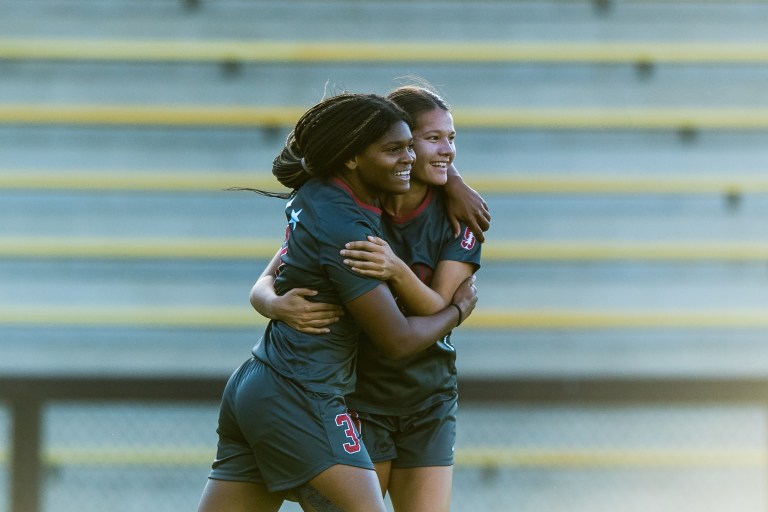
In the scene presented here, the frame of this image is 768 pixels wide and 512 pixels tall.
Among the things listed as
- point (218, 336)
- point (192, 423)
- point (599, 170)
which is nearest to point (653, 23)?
point (599, 170)

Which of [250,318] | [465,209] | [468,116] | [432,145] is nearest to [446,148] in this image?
[432,145]

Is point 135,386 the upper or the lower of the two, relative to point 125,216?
lower

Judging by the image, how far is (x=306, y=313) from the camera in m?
1.87

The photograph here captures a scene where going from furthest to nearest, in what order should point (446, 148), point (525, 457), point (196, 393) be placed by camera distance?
point (525, 457)
point (196, 393)
point (446, 148)

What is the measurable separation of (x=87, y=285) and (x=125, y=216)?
12.3 inches

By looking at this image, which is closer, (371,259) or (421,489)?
(371,259)

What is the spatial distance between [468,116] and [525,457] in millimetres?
1405

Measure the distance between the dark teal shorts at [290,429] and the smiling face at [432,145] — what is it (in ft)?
1.49

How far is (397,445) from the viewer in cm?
213

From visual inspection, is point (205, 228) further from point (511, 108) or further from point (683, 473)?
point (683, 473)

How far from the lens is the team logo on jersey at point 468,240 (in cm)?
207

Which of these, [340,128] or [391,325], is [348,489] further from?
[340,128]

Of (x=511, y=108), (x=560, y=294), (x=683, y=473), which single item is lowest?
(x=683, y=473)

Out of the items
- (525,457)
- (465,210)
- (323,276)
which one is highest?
(465,210)
